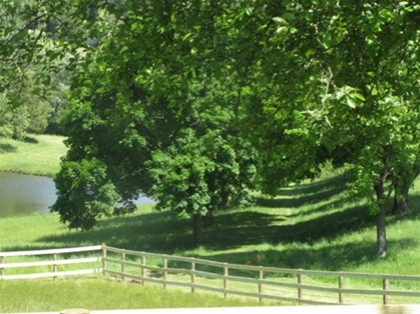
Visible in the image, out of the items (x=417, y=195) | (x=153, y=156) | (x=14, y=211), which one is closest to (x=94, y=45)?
(x=153, y=156)

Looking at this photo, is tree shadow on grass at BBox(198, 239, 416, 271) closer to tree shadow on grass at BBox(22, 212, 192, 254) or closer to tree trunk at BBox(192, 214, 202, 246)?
tree trunk at BBox(192, 214, 202, 246)

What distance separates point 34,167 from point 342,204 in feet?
171

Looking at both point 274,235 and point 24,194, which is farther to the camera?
point 24,194

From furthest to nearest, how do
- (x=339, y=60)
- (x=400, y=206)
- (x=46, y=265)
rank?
1. (x=400, y=206)
2. (x=46, y=265)
3. (x=339, y=60)

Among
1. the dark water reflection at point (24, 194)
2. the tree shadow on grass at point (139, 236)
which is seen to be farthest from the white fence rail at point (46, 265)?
the dark water reflection at point (24, 194)

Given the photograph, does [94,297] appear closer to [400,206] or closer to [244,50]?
[244,50]

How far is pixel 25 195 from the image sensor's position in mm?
69375

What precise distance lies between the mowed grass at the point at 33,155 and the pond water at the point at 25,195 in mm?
3331

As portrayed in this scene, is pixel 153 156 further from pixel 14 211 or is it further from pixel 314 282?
pixel 14 211

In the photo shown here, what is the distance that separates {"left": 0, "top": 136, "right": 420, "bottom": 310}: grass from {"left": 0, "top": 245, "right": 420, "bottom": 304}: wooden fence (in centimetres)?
120

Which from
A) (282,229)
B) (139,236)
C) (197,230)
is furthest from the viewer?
(139,236)

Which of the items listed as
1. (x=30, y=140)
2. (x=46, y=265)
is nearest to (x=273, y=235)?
(x=46, y=265)

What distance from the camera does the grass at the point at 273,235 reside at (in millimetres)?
29656

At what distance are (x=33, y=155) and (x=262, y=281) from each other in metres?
79.7
